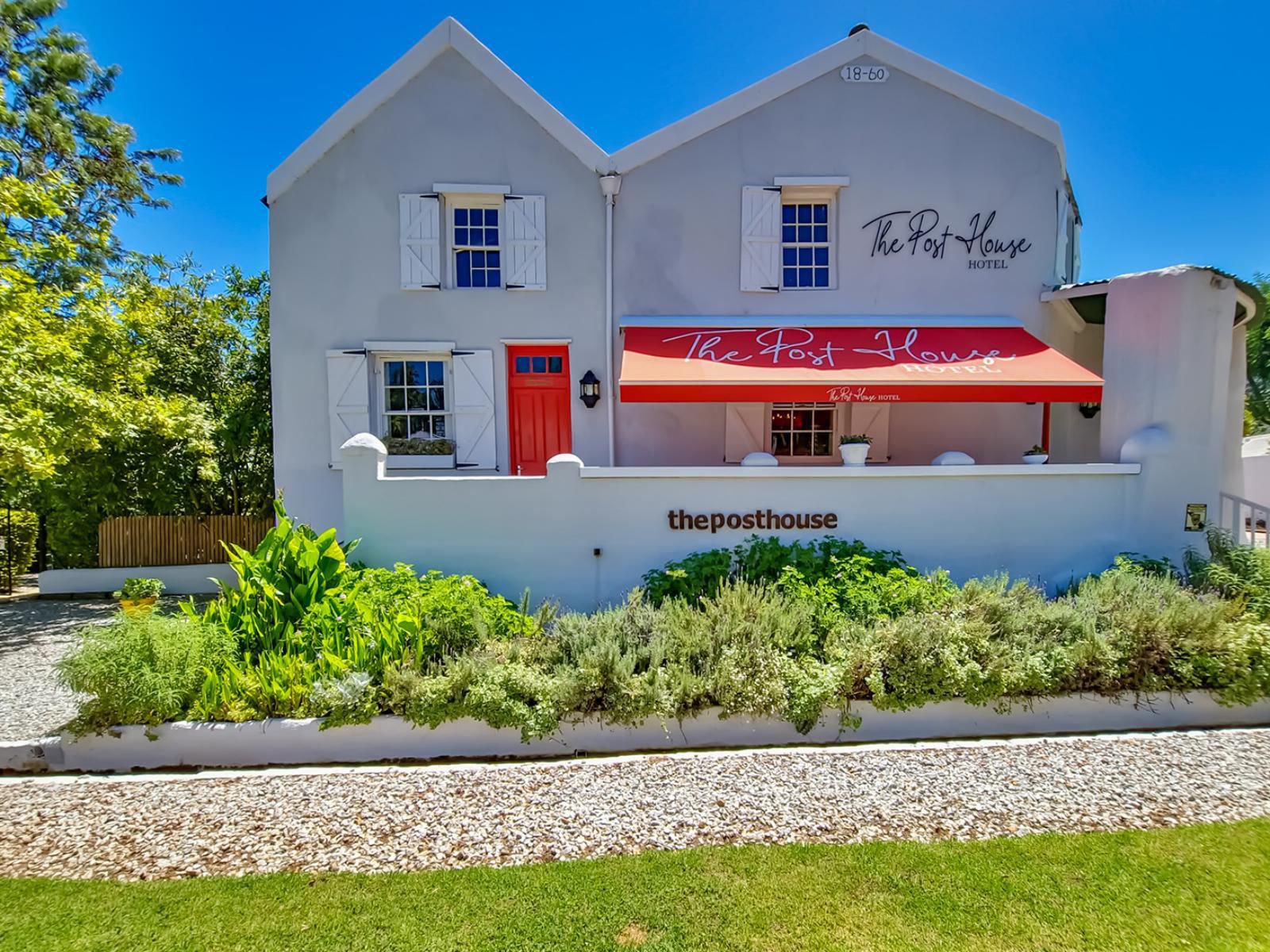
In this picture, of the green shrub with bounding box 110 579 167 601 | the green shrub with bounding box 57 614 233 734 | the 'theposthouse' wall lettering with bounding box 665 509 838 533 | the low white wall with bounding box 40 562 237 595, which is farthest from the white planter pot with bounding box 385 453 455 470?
the green shrub with bounding box 57 614 233 734

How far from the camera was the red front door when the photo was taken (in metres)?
12.0

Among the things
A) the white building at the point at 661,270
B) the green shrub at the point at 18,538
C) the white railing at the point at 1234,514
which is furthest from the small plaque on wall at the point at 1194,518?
the green shrub at the point at 18,538

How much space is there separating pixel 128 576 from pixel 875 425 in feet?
56.2

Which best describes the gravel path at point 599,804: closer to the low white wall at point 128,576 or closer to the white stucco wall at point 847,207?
the white stucco wall at point 847,207

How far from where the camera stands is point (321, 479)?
11672mm

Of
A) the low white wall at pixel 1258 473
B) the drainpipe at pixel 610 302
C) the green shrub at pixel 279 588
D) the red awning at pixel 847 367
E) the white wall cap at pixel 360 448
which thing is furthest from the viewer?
the low white wall at pixel 1258 473

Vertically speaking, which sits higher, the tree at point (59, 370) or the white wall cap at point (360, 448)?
the tree at point (59, 370)

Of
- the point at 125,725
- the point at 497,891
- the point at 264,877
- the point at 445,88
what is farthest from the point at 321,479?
the point at 497,891

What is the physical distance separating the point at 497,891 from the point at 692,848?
1386 millimetres

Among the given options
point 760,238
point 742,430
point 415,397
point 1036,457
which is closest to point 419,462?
point 415,397

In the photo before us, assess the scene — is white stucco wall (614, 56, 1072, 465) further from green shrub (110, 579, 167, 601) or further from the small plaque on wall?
green shrub (110, 579, 167, 601)

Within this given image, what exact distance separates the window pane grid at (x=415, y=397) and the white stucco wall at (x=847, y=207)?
3.77 metres

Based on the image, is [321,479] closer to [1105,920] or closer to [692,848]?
[692,848]

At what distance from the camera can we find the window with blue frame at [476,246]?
11.8 meters
